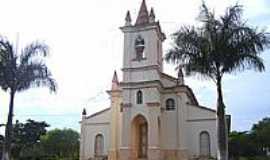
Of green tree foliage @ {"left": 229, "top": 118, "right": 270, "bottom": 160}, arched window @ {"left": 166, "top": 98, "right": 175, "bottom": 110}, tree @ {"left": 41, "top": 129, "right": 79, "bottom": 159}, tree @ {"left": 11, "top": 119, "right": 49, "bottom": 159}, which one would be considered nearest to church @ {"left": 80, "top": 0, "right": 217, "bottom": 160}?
arched window @ {"left": 166, "top": 98, "right": 175, "bottom": 110}

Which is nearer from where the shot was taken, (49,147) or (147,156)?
(147,156)

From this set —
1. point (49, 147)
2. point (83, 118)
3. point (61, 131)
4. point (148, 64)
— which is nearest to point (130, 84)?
point (148, 64)

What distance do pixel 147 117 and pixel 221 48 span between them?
16199 millimetres

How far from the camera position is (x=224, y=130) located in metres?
18.1

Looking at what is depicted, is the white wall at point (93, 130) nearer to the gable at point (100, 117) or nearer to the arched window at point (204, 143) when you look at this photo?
the gable at point (100, 117)

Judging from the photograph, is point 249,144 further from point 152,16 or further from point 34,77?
point 34,77

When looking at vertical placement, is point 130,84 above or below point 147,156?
above

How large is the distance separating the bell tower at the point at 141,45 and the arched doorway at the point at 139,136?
3.67m

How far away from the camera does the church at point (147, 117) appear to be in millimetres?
33969

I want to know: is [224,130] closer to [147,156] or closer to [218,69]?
[218,69]

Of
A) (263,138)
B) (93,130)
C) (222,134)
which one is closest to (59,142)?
(93,130)

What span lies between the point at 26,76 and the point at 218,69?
1059cm

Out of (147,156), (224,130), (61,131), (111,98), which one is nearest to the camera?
(224,130)

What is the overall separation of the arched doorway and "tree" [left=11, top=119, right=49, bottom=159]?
2111 cm
